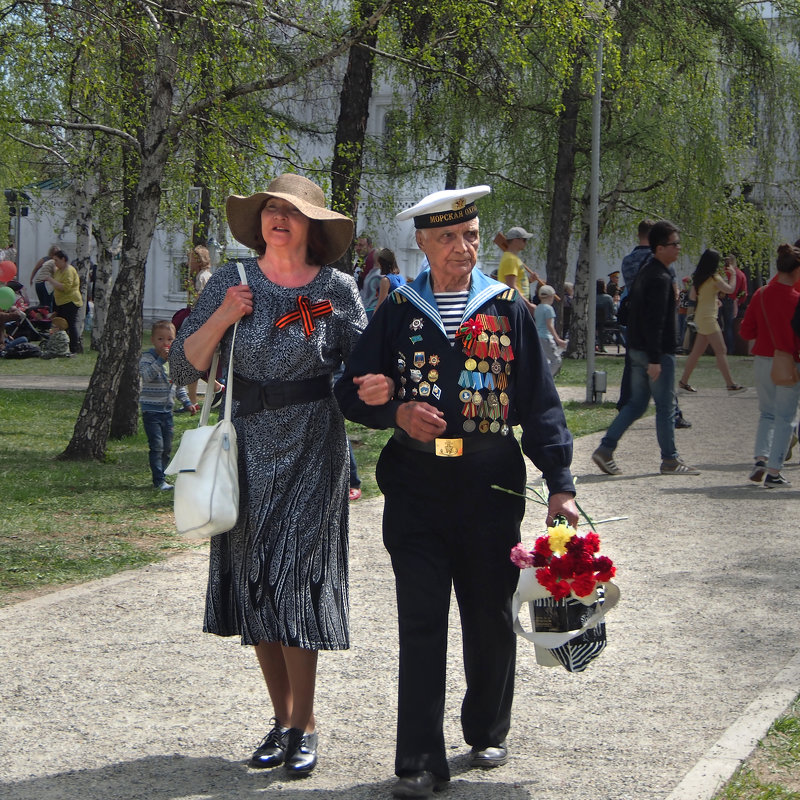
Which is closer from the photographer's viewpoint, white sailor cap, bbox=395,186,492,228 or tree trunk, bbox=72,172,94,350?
white sailor cap, bbox=395,186,492,228

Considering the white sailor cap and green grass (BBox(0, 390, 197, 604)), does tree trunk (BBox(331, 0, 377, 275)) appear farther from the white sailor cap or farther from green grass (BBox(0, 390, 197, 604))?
the white sailor cap

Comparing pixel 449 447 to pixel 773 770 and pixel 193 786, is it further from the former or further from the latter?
pixel 773 770

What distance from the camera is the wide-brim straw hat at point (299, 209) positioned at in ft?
14.3

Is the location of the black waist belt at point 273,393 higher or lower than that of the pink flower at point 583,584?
higher

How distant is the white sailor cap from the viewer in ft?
13.1

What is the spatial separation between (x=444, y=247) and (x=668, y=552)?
4.24 m

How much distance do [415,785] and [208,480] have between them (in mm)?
1154

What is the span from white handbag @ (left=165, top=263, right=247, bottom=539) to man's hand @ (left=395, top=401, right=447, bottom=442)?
2.14 feet

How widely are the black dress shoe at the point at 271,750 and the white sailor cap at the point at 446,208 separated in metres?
1.77

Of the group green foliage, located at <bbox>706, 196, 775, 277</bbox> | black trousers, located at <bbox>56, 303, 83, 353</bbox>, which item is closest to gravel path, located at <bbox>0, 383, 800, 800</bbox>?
black trousers, located at <bbox>56, 303, 83, 353</bbox>

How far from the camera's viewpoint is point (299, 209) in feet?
14.1

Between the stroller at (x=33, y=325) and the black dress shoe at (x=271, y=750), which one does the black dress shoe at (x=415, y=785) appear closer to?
the black dress shoe at (x=271, y=750)

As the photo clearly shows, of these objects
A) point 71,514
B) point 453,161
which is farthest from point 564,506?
point 453,161

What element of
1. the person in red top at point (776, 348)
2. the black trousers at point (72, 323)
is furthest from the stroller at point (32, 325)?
the person in red top at point (776, 348)
